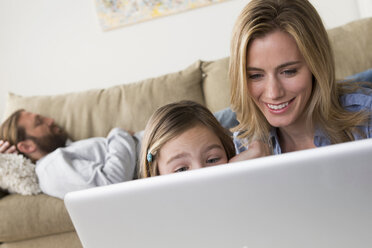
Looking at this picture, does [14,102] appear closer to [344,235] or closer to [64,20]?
[64,20]

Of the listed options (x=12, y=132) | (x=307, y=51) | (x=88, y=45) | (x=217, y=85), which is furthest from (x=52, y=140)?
(x=307, y=51)

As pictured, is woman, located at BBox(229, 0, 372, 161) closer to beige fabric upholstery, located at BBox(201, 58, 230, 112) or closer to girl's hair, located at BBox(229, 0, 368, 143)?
girl's hair, located at BBox(229, 0, 368, 143)

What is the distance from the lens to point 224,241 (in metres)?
0.46

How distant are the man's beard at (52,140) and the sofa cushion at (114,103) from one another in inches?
3.6

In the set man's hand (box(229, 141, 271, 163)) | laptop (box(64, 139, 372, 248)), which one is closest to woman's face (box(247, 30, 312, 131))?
man's hand (box(229, 141, 271, 163))

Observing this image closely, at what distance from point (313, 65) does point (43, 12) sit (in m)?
2.70

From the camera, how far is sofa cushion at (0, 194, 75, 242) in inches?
75.9

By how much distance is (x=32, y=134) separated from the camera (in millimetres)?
2289

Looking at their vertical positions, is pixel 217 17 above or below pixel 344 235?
above

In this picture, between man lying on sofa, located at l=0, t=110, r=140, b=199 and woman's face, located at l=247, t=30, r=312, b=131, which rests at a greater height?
woman's face, located at l=247, t=30, r=312, b=131

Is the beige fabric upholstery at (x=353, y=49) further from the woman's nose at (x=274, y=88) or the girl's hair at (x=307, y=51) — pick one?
the woman's nose at (x=274, y=88)

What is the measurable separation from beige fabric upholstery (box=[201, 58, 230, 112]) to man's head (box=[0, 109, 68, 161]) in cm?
91

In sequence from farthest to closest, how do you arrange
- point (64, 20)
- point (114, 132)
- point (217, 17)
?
point (64, 20) < point (217, 17) < point (114, 132)

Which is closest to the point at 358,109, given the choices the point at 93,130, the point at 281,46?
the point at 281,46
